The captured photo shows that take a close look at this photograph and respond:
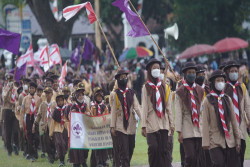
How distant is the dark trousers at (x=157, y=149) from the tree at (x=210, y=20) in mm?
27799

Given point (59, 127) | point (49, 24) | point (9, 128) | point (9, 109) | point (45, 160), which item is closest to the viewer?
point (59, 127)

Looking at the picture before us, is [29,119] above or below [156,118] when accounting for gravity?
above

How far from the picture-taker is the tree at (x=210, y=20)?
3956cm

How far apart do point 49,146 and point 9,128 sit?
2.57 metres

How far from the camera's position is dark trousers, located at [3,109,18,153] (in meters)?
18.9

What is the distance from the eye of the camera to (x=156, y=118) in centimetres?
1189

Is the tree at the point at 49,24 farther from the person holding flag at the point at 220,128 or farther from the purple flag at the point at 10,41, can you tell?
the person holding flag at the point at 220,128

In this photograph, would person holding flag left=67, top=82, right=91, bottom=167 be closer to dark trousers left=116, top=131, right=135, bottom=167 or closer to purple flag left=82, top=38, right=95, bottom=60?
dark trousers left=116, top=131, right=135, bottom=167

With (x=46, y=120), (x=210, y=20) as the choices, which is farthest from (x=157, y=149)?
(x=210, y=20)

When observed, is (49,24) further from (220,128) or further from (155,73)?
(220,128)

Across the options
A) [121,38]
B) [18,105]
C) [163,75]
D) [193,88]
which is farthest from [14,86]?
[121,38]

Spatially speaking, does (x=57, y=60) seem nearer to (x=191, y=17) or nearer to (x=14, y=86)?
(x=14, y=86)

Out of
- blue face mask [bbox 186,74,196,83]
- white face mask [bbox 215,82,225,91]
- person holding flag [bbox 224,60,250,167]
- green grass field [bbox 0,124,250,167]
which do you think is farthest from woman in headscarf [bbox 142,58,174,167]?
green grass field [bbox 0,124,250,167]

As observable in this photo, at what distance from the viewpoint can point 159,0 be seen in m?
55.4
